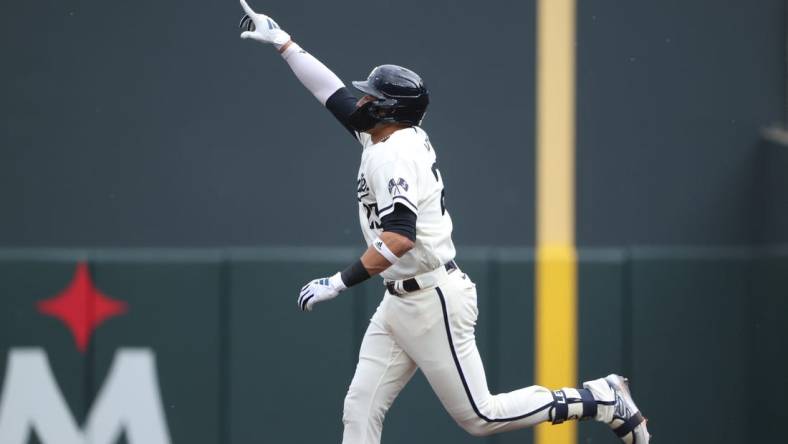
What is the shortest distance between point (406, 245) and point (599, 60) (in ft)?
6.58

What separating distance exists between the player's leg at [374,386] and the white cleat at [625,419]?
77 cm

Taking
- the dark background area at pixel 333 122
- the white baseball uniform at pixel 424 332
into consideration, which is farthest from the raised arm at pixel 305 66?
the dark background area at pixel 333 122

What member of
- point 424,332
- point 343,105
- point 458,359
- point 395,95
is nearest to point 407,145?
point 395,95

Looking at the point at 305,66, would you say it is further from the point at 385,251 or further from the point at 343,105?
the point at 385,251

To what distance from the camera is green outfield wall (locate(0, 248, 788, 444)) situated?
521cm

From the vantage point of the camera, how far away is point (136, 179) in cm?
558

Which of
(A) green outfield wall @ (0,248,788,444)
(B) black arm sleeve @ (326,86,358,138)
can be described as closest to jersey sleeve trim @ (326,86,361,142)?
(B) black arm sleeve @ (326,86,358,138)

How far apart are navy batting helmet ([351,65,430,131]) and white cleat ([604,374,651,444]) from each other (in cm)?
122

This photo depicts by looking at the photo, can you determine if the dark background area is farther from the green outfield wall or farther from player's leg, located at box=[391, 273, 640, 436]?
player's leg, located at box=[391, 273, 640, 436]

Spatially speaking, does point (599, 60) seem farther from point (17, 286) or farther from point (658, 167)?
point (17, 286)

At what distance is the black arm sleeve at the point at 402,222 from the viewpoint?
400cm

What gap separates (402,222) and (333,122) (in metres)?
1.69

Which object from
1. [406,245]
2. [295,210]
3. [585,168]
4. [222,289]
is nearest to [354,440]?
[406,245]

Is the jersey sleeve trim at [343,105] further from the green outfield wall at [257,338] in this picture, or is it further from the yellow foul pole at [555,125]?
the yellow foul pole at [555,125]
